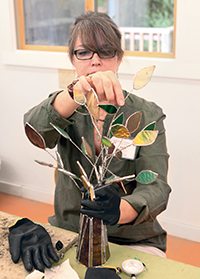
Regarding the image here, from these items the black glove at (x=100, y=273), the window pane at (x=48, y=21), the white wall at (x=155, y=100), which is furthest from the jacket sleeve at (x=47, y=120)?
the window pane at (x=48, y=21)

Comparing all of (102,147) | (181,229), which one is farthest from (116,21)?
(102,147)

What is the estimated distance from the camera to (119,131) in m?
1.04

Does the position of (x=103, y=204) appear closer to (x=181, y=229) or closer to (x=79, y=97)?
(x=79, y=97)

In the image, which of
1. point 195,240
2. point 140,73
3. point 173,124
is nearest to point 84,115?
point 140,73

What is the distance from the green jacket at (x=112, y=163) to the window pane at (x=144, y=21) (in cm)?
125

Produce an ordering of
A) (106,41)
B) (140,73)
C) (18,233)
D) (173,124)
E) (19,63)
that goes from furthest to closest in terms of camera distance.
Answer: (19,63) → (173,124) → (106,41) → (18,233) → (140,73)

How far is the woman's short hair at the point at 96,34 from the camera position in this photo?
1430 mm

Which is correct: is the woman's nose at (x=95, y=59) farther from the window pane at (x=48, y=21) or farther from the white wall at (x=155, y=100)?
the window pane at (x=48, y=21)

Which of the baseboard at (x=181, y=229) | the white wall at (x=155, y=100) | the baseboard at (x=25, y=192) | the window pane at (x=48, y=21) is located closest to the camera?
the white wall at (x=155, y=100)

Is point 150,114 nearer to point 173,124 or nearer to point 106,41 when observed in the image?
point 106,41

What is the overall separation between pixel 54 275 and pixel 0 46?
7.54 feet

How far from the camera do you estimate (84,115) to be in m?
1.47

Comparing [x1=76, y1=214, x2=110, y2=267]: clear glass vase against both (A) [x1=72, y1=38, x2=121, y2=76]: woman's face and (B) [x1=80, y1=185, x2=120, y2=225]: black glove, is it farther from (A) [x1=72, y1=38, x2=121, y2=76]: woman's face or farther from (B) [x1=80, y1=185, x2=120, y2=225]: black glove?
(A) [x1=72, y1=38, x2=121, y2=76]: woman's face

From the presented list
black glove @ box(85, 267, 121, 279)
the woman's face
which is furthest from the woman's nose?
black glove @ box(85, 267, 121, 279)
